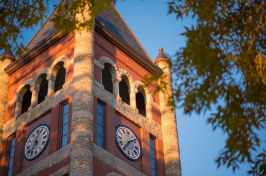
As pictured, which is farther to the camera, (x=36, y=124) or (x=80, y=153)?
(x=36, y=124)

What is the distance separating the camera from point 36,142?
2581cm

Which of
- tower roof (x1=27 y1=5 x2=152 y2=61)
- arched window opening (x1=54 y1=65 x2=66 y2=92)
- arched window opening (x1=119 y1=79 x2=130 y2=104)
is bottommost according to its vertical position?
Answer: arched window opening (x1=119 y1=79 x2=130 y2=104)

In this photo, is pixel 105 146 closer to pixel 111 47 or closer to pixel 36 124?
pixel 36 124

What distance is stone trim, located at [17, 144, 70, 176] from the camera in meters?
23.4

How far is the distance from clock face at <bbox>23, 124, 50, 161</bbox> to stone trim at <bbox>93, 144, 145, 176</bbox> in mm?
2894

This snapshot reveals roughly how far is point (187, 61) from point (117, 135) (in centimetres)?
1647

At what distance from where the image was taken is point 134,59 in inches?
1186

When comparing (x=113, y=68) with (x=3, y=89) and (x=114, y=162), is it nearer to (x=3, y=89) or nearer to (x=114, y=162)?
(x=114, y=162)

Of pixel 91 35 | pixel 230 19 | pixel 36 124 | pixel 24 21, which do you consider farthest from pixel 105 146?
pixel 230 19

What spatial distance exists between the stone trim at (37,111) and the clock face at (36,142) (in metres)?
0.85

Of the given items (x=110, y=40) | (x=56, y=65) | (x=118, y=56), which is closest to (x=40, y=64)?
(x=56, y=65)

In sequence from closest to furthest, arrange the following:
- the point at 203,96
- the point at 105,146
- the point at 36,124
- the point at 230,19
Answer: the point at 203,96 < the point at 230,19 < the point at 105,146 < the point at 36,124

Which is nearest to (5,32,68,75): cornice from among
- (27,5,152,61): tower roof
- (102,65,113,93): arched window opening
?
(27,5,152,61): tower roof

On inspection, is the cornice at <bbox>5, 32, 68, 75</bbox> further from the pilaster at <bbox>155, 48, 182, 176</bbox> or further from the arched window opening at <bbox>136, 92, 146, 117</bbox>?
the pilaster at <bbox>155, 48, 182, 176</bbox>
